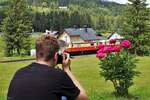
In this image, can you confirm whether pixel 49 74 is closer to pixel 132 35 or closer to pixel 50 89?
pixel 50 89

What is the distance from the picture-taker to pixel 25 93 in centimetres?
422

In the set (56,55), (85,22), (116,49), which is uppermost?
(56,55)

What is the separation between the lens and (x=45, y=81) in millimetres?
4230

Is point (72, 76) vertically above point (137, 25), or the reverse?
point (72, 76)

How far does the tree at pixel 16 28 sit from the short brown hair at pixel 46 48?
5876 centimetres

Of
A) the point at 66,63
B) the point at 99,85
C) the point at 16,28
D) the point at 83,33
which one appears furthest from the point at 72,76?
the point at 83,33

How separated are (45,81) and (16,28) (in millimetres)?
59636

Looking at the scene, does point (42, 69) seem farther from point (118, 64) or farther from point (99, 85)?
point (99, 85)

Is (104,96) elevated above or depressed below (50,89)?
below

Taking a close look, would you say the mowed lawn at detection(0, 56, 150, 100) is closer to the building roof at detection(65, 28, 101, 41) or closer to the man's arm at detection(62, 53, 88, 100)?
the man's arm at detection(62, 53, 88, 100)

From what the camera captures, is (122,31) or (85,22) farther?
(85,22)

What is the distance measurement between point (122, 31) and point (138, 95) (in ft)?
161

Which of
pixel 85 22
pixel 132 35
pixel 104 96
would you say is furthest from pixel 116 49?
pixel 85 22

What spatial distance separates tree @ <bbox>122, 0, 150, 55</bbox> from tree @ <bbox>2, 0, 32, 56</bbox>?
14.0 m
